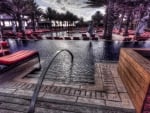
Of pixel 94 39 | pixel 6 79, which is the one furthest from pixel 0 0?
pixel 6 79

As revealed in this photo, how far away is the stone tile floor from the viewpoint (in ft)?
10.2

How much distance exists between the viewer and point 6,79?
15.6ft

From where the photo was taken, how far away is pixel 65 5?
329ft

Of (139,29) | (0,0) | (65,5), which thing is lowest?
(139,29)

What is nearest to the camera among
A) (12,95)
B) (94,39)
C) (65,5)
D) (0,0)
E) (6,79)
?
(12,95)

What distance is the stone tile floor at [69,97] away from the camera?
3117mm

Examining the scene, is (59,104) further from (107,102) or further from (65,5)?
(65,5)

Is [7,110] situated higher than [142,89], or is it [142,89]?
[142,89]

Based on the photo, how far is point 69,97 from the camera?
358 centimetres

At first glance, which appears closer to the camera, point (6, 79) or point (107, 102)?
point (107, 102)

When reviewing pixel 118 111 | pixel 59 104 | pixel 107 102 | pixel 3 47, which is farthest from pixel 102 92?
pixel 3 47

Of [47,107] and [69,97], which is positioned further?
[69,97]

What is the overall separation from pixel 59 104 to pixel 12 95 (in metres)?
1.21

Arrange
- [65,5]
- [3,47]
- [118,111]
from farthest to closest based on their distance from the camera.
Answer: [65,5] → [3,47] → [118,111]
